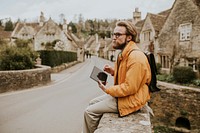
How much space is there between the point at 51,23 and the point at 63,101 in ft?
138

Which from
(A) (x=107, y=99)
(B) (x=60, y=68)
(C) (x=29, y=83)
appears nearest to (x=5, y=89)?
(C) (x=29, y=83)

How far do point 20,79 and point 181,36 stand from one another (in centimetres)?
1530

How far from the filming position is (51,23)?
51.7m

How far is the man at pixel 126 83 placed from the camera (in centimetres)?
336

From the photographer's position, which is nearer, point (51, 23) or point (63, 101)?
point (63, 101)

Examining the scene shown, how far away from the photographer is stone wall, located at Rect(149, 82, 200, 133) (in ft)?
41.4

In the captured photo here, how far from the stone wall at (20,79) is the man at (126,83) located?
1191 centimetres

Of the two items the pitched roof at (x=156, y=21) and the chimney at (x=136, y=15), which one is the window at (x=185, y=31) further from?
the chimney at (x=136, y=15)

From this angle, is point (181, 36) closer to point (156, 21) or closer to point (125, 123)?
point (156, 21)

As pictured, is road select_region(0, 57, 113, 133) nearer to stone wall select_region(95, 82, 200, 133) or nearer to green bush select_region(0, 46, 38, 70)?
stone wall select_region(95, 82, 200, 133)

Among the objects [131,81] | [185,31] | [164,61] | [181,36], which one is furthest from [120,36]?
[164,61]

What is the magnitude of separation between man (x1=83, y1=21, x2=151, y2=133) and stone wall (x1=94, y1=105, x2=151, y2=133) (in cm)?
11

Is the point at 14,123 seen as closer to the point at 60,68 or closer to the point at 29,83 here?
the point at 29,83

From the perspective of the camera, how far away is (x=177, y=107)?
518 inches
